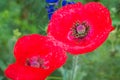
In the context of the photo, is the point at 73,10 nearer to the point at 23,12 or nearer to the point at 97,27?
the point at 97,27

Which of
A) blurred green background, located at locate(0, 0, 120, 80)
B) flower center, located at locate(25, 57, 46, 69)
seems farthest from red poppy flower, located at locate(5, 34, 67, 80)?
blurred green background, located at locate(0, 0, 120, 80)

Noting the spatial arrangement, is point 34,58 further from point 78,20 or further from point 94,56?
point 94,56

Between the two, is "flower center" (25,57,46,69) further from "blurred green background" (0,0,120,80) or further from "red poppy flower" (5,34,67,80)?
"blurred green background" (0,0,120,80)

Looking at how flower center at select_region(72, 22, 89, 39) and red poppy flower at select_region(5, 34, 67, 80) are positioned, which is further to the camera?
flower center at select_region(72, 22, 89, 39)

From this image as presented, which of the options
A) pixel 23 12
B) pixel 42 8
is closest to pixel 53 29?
pixel 42 8

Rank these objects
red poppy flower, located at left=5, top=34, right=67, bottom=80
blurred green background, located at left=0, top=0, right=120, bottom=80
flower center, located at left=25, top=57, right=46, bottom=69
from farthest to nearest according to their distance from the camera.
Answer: blurred green background, located at left=0, top=0, right=120, bottom=80, flower center, located at left=25, top=57, right=46, bottom=69, red poppy flower, located at left=5, top=34, right=67, bottom=80
